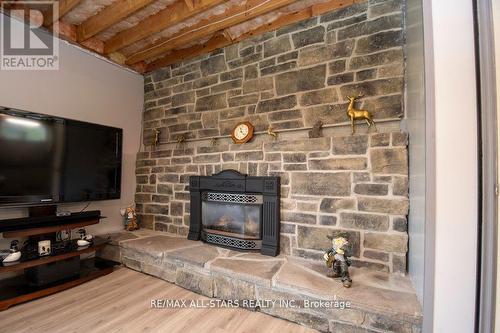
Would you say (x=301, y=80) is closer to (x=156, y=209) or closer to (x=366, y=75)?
(x=366, y=75)

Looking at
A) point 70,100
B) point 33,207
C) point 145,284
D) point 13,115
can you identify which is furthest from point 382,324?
point 70,100

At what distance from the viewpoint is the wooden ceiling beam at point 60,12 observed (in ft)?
6.47

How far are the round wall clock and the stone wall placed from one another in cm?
8

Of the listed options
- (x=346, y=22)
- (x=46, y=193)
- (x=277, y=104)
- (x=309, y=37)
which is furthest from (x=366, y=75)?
(x=46, y=193)

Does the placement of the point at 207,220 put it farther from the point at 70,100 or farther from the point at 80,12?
the point at 80,12

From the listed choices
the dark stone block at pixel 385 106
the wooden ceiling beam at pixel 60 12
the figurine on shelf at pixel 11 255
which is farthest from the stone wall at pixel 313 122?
the figurine on shelf at pixel 11 255

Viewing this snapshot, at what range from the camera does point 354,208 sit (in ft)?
5.92

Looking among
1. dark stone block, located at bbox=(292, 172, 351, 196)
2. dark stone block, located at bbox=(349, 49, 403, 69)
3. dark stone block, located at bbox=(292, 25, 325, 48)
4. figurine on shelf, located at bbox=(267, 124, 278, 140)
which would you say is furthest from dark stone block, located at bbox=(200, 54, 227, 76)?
dark stone block, located at bbox=(292, 172, 351, 196)

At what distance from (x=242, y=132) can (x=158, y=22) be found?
141 centimetres

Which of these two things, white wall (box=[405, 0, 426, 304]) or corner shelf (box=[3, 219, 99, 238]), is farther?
corner shelf (box=[3, 219, 99, 238])

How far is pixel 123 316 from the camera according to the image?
62.8 inches

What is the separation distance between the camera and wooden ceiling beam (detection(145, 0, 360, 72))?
2.00 metres

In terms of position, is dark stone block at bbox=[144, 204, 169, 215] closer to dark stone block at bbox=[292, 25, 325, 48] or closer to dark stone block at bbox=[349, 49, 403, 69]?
dark stone block at bbox=[292, 25, 325, 48]

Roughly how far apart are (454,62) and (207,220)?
237cm
